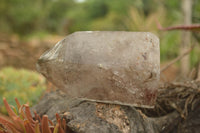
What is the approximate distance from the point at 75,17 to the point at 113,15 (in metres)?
1.54

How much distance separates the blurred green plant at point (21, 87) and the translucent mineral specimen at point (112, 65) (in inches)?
24.9

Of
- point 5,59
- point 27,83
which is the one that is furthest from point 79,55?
point 5,59

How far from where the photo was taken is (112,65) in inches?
23.1

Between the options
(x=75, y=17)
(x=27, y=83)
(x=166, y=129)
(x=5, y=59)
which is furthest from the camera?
(x=75, y=17)

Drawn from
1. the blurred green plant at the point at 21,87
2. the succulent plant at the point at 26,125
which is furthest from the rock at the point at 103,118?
the blurred green plant at the point at 21,87

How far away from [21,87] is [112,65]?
99cm

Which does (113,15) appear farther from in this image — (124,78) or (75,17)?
(124,78)

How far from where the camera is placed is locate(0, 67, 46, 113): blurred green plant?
3.95 feet

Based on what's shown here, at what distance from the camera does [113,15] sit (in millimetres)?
6449

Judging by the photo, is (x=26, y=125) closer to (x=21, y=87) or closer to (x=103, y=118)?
(x=103, y=118)

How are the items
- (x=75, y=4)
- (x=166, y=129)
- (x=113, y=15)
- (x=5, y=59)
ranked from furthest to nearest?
(x=75, y=4)
(x=113, y=15)
(x=5, y=59)
(x=166, y=129)

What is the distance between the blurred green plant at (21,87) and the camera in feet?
3.95

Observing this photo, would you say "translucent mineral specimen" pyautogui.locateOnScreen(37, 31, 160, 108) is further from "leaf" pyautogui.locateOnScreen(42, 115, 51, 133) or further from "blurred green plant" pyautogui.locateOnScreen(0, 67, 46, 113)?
"blurred green plant" pyautogui.locateOnScreen(0, 67, 46, 113)

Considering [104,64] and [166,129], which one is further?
[166,129]
